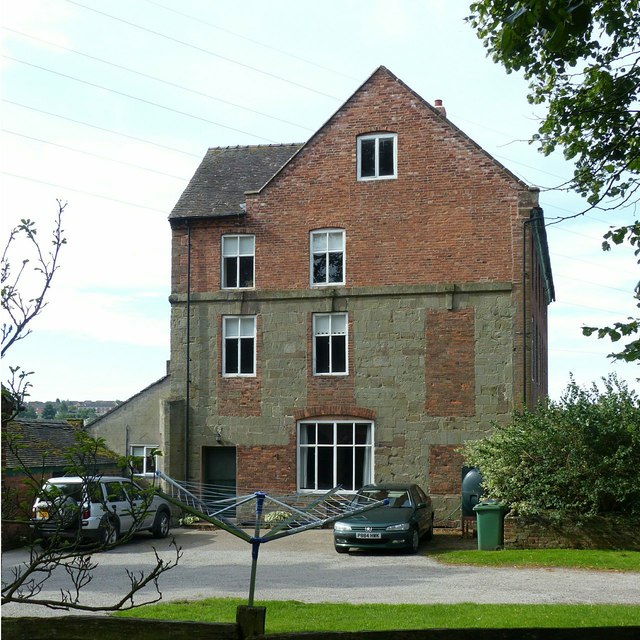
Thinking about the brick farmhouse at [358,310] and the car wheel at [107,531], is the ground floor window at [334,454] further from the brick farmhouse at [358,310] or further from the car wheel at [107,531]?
the car wheel at [107,531]

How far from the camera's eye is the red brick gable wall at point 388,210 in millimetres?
26094

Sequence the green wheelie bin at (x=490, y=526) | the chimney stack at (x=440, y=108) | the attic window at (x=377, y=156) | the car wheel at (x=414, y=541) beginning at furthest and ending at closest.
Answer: the chimney stack at (x=440, y=108) → the attic window at (x=377, y=156) → the green wheelie bin at (x=490, y=526) → the car wheel at (x=414, y=541)

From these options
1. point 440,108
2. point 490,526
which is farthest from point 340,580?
point 440,108

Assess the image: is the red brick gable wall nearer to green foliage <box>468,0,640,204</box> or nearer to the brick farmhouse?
the brick farmhouse

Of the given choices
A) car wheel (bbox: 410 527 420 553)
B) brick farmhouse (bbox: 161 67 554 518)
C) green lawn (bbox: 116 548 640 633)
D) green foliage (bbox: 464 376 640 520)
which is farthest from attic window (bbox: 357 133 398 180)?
green lawn (bbox: 116 548 640 633)

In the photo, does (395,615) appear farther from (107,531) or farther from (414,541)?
(414,541)

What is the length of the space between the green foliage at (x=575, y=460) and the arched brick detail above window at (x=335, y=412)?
17.7 feet

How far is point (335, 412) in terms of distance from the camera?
87.2 feet

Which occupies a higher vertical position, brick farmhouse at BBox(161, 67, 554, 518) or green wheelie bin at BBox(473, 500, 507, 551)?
brick farmhouse at BBox(161, 67, 554, 518)

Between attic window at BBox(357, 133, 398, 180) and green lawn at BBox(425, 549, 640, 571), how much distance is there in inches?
477

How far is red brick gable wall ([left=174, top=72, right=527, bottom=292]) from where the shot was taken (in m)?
26.1

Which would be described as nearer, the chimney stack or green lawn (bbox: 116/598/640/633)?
green lawn (bbox: 116/598/640/633)

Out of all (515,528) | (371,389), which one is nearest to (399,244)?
(371,389)

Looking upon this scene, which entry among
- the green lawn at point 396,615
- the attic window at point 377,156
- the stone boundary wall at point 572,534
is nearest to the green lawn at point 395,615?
the green lawn at point 396,615
